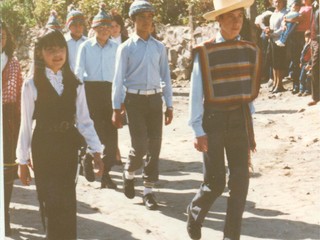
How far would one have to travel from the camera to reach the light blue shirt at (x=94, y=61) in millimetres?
6129

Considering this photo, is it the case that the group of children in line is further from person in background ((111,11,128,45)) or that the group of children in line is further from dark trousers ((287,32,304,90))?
dark trousers ((287,32,304,90))

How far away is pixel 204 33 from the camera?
7168mm

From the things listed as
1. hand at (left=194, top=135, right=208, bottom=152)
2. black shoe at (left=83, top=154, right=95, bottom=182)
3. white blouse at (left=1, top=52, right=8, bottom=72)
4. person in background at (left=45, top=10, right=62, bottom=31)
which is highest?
person in background at (left=45, top=10, right=62, bottom=31)

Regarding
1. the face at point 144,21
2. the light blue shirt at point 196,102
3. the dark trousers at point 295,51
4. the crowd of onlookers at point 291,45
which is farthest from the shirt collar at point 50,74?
the dark trousers at point 295,51

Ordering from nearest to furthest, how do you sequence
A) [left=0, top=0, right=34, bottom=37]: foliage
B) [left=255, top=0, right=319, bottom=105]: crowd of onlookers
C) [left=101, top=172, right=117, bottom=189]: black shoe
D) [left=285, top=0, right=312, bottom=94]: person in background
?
[left=0, top=0, right=34, bottom=37]: foliage → [left=101, top=172, right=117, bottom=189]: black shoe → [left=255, top=0, right=319, bottom=105]: crowd of onlookers → [left=285, top=0, right=312, bottom=94]: person in background

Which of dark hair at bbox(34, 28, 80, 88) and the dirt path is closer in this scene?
dark hair at bbox(34, 28, 80, 88)

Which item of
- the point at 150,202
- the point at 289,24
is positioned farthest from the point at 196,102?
the point at 289,24

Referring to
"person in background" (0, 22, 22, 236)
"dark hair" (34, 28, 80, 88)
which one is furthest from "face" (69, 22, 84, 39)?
"dark hair" (34, 28, 80, 88)

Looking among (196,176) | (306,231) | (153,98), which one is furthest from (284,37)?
(306,231)

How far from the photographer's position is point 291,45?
8.46m

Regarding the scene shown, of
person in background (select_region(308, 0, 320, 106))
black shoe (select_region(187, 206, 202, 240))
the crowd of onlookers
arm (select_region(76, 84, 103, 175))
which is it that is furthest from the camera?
the crowd of onlookers

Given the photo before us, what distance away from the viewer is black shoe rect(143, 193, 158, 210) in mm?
5418

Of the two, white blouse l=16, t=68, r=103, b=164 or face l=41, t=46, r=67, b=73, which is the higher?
face l=41, t=46, r=67, b=73

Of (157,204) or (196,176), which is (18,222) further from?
(196,176)
